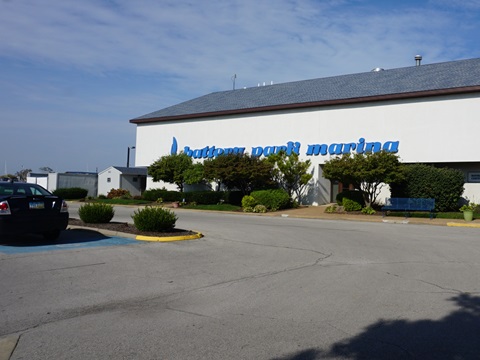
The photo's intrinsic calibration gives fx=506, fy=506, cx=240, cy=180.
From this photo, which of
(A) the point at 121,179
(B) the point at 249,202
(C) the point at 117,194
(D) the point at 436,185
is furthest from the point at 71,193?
(D) the point at 436,185

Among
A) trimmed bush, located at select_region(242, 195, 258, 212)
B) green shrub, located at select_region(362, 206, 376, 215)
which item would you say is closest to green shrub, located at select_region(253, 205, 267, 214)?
trimmed bush, located at select_region(242, 195, 258, 212)

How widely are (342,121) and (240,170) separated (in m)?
8.03

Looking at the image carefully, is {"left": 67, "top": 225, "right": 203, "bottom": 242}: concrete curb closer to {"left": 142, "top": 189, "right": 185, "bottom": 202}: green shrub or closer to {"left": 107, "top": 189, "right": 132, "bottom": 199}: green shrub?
{"left": 142, "top": 189, "right": 185, "bottom": 202}: green shrub

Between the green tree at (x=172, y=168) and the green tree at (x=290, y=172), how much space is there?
7920mm

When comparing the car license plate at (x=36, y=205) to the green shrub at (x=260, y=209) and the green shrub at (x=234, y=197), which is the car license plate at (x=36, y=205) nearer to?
the green shrub at (x=260, y=209)

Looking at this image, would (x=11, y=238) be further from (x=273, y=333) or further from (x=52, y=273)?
(x=273, y=333)

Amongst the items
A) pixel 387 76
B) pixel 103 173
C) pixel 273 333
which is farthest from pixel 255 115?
pixel 273 333

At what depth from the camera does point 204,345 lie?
5.43 metres

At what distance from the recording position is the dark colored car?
1108 centimetres

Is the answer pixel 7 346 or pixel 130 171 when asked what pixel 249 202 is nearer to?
pixel 130 171

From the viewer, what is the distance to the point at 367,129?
33562mm

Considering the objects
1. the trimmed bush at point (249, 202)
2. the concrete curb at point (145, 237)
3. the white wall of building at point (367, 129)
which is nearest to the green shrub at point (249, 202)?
the trimmed bush at point (249, 202)

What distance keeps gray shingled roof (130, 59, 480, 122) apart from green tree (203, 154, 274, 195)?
6.14 m

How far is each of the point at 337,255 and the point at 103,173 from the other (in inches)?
1550
